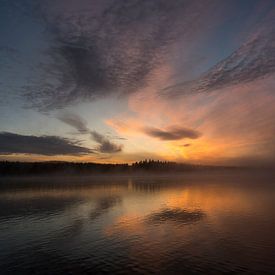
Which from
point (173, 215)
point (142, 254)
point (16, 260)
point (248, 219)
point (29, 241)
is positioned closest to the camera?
point (16, 260)

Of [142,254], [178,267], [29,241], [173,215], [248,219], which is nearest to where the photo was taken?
[178,267]

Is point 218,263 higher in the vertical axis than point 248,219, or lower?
lower

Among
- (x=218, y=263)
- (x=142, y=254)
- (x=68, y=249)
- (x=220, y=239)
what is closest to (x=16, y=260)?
(x=68, y=249)

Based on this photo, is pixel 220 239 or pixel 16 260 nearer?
pixel 16 260

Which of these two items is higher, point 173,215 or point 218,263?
point 173,215

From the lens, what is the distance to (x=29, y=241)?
98.3 feet

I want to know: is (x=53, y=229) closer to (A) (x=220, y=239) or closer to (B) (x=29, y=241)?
(B) (x=29, y=241)

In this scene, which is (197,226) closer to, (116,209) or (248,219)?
(248,219)

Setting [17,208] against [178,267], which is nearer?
[178,267]

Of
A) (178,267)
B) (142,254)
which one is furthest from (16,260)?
(178,267)

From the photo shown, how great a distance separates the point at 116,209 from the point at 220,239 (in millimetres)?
23702

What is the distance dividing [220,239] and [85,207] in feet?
95.0

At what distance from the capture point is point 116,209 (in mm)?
Result: 51219

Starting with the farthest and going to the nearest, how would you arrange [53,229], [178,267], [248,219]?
[248,219], [53,229], [178,267]
